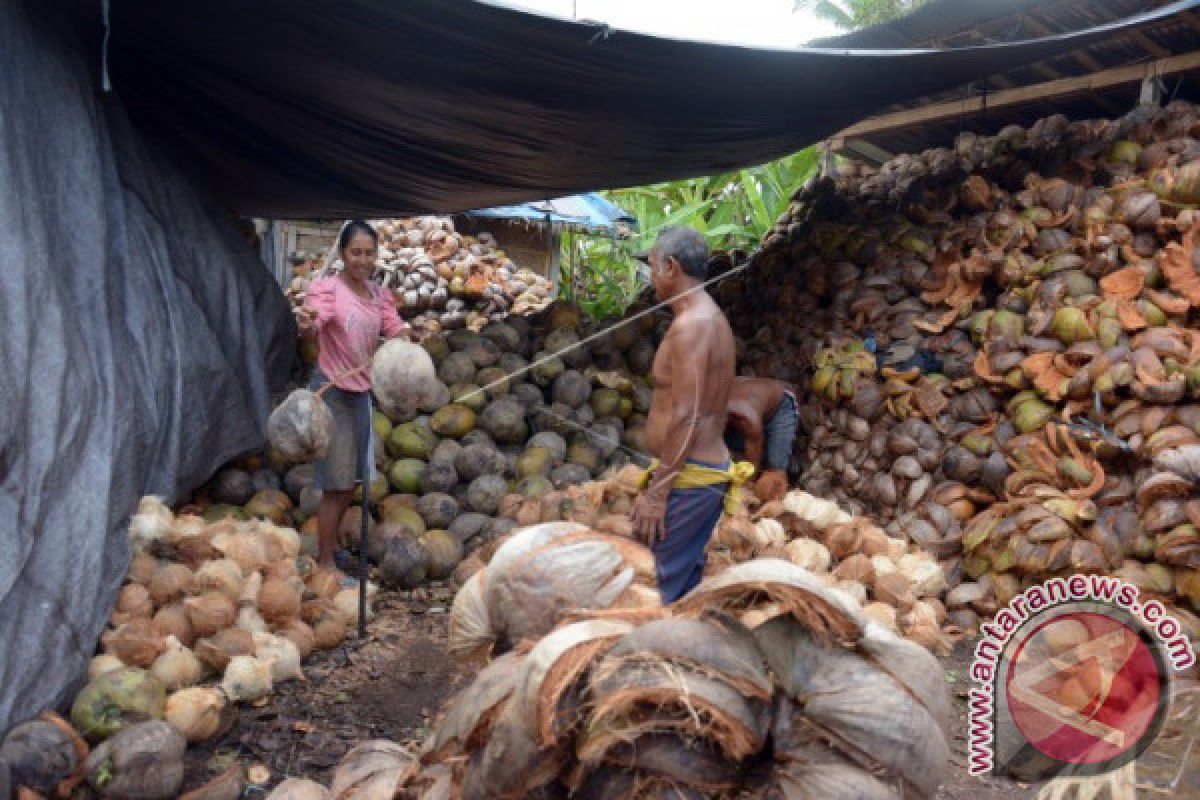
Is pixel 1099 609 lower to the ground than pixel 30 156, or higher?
lower

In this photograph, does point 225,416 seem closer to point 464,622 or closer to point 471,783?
point 464,622

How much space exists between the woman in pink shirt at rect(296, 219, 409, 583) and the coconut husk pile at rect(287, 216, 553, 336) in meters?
5.57

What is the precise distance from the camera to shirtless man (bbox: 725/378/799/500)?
5238 mm

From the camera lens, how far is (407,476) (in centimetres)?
541

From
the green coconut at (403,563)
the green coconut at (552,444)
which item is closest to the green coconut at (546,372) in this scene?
the green coconut at (552,444)

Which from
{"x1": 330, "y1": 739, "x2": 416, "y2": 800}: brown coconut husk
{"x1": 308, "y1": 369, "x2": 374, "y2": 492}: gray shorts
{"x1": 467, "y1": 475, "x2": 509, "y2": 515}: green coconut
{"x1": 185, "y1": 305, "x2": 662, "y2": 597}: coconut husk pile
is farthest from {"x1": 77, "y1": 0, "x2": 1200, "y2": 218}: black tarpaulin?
{"x1": 330, "y1": 739, "x2": 416, "y2": 800}: brown coconut husk

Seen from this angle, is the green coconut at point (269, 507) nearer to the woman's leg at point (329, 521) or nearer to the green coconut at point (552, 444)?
the woman's leg at point (329, 521)

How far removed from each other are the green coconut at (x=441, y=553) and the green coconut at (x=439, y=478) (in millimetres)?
350

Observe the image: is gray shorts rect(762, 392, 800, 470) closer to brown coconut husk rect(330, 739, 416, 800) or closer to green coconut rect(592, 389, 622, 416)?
green coconut rect(592, 389, 622, 416)

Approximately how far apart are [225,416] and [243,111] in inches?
70.2

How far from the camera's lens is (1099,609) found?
289 centimetres

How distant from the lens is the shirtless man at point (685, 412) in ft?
9.76

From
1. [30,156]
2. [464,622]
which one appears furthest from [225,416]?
[464,622]

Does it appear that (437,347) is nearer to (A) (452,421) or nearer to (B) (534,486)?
(A) (452,421)
